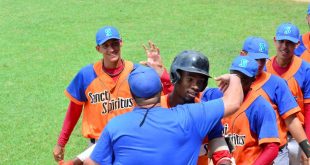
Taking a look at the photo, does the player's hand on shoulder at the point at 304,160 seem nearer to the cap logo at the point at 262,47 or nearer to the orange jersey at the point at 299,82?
the orange jersey at the point at 299,82

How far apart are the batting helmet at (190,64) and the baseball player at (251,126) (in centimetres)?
81

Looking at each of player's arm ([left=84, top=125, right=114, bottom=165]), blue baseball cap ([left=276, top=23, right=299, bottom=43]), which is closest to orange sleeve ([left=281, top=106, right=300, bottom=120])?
blue baseball cap ([left=276, top=23, right=299, bottom=43])

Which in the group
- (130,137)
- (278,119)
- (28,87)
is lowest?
(28,87)

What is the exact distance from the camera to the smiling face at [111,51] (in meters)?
5.70

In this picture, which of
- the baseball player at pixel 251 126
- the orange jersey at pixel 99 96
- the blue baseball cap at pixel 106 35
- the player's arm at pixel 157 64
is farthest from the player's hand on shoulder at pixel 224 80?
the blue baseball cap at pixel 106 35

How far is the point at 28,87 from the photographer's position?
10.8 m

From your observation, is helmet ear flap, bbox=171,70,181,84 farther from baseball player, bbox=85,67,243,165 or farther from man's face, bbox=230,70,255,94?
man's face, bbox=230,70,255,94

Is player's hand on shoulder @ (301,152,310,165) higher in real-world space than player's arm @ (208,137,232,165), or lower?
lower

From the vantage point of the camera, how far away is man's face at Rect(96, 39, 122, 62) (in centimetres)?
570

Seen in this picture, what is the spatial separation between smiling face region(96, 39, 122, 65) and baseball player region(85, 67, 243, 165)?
84.2 inches

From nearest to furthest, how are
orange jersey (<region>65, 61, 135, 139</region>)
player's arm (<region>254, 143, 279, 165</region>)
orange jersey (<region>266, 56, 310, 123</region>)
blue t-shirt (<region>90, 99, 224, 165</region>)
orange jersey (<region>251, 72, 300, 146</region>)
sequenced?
blue t-shirt (<region>90, 99, 224, 165</region>)
player's arm (<region>254, 143, 279, 165</region>)
orange jersey (<region>251, 72, 300, 146</region>)
orange jersey (<region>65, 61, 135, 139</region>)
orange jersey (<region>266, 56, 310, 123</region>)

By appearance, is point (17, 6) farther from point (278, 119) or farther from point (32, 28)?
point (278, 119)

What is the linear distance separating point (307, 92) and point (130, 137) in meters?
2.97

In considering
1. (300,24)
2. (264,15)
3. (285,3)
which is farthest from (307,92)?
(285,3)
